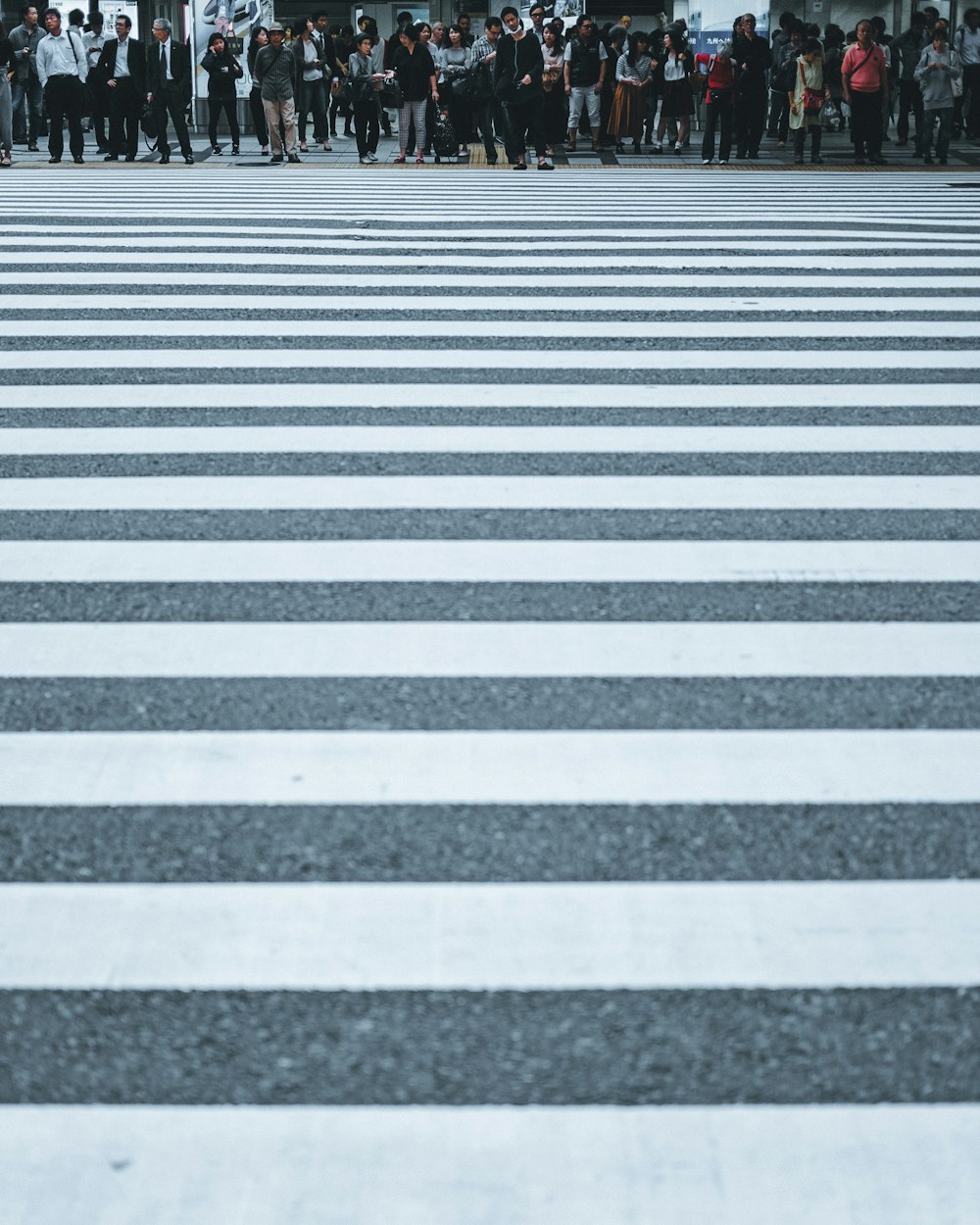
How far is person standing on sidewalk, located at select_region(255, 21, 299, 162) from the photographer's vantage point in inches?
740

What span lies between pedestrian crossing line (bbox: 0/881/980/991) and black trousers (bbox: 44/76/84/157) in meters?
17.8

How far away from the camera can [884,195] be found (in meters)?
15.1

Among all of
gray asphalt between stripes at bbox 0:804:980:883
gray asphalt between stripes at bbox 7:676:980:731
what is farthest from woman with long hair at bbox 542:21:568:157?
gray asphalt between stripes at bbox 0:804:980:883

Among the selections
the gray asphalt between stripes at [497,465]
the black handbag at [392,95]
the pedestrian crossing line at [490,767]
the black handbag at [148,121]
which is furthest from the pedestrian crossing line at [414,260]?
the black handbag at [148,121]

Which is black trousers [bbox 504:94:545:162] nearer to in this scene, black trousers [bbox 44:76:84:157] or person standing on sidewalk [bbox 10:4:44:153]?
black trousers [bbox 44:76:84:157]

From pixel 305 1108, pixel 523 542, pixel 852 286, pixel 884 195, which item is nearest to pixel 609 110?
pixel 884 195

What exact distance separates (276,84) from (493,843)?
56.2ft

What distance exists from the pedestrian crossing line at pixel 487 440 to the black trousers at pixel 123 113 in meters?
14.3

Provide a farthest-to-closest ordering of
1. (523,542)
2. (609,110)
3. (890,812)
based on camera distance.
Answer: (609,110) < (523,542) < (890,812)

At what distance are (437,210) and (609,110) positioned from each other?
30.7 feet

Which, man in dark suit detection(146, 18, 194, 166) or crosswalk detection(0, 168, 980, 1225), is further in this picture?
man in dark suit detection(146, 18, 194, 166)
